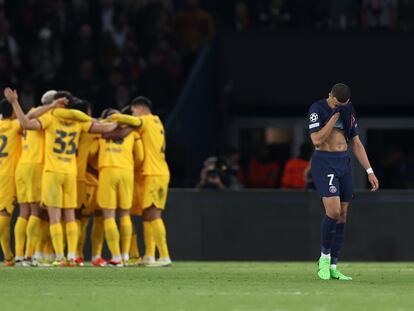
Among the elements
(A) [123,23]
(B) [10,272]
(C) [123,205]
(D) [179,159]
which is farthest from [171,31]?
(B) [10,272]

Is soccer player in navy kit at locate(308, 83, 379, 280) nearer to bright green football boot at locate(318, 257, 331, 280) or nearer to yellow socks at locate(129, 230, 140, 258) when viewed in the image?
bright green football boot at locate(318, 257, 331, 280)

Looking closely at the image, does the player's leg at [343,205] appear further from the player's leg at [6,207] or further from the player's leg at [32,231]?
the player's leg at [6,207]

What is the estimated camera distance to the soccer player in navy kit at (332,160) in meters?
16.5

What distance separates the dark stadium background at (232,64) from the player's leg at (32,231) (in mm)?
7197

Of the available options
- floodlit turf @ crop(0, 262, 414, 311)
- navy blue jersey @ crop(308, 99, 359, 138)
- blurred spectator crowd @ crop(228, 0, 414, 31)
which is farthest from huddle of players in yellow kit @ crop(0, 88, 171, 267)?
blurred spectator crowd @ crop(228, 0, 414, 31)

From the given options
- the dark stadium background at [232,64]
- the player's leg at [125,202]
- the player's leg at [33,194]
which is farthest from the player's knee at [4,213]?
the dark stadium background at [232,64]

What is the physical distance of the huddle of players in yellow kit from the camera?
65.4ft

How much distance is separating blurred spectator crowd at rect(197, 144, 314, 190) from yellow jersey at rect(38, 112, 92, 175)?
15.0ft

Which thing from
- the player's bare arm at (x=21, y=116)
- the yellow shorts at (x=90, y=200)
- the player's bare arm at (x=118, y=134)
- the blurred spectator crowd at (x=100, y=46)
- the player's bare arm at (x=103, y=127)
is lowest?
the yellow shorts at (x=90, y=200)

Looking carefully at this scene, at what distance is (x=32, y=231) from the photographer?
2003 centimetres

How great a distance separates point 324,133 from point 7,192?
5.59 meters

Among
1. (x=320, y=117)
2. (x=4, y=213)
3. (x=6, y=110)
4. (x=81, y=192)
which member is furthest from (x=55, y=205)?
(x=320, y=117)

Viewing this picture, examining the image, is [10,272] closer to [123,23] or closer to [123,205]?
[123,205]

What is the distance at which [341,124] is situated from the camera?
54.7 feet
